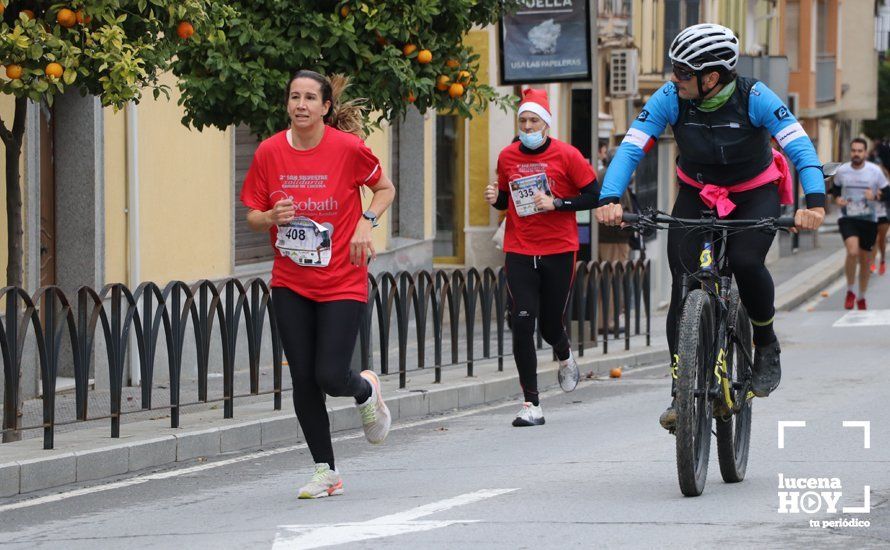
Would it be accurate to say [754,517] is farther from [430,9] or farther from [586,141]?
[586,141]

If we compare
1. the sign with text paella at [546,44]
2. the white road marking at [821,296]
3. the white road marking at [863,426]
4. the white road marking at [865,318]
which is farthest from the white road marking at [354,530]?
the white road marking at [821,296]

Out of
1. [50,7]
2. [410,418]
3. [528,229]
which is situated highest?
[50,7]

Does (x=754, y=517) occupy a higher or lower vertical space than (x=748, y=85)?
lower

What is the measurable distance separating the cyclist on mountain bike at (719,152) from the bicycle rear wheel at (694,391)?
0.49 feet

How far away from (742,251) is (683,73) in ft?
2.62

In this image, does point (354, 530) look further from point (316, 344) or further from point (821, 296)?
point (821, 296)

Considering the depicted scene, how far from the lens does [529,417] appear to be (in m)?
11.2

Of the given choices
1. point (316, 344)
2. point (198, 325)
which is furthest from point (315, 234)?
point (198, 325)

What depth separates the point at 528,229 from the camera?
11.2 meters

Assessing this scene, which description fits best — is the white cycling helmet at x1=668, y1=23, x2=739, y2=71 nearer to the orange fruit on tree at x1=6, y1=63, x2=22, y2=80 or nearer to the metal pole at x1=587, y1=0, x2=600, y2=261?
the orange fruit on tree at x1=6, y1=63, x2=22, y2=80

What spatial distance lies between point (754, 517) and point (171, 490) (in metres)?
3.03

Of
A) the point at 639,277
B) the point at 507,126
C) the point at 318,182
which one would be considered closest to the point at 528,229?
the point at 318,182

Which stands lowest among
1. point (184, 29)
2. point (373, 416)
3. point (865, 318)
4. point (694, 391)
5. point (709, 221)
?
point (865, 318)

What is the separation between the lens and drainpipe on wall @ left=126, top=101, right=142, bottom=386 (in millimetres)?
14398
